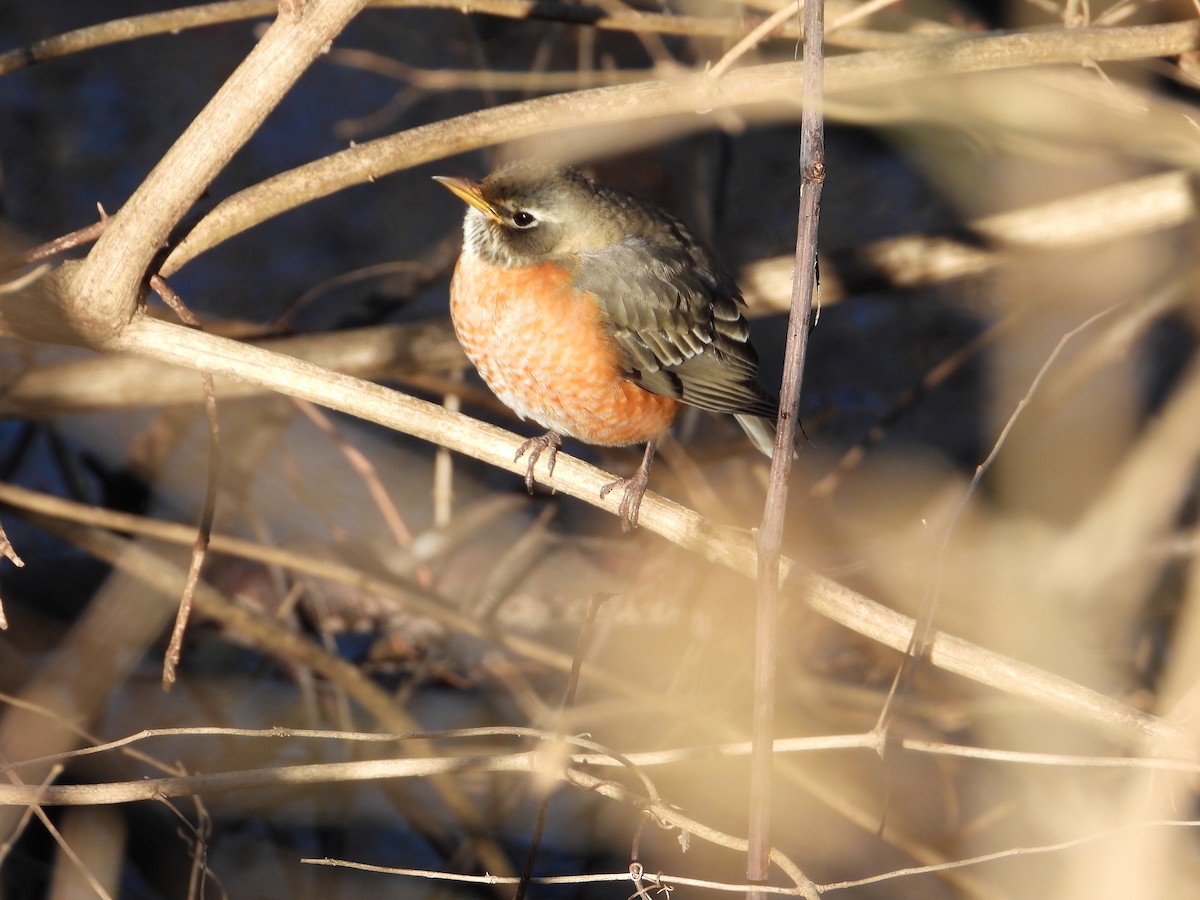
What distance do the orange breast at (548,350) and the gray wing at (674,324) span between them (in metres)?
0.07

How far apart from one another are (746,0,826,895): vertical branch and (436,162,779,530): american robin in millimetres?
1590

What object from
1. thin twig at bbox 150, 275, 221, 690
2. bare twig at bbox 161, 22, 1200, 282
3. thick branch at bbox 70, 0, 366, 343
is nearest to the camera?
thick branch at bbox 70, 0, 366, 343

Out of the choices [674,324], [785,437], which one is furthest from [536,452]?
[785,437]

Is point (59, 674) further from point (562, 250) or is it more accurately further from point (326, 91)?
point (326, 91)

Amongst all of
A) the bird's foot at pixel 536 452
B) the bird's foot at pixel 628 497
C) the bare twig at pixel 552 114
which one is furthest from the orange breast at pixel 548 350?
the bare twig at pixel 552 114

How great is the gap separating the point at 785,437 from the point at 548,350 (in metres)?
1.79

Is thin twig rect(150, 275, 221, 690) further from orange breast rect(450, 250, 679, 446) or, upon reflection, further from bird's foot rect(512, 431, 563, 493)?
orange breast rect(450, 250, 679, 446)

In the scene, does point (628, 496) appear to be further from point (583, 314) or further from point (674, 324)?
point (674, 324)

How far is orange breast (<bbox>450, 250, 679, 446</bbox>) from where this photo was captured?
3.71m

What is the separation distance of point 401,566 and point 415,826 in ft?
3.96

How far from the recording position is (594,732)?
482 centimetres

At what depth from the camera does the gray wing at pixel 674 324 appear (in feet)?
12.5

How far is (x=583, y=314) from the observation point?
3.75m

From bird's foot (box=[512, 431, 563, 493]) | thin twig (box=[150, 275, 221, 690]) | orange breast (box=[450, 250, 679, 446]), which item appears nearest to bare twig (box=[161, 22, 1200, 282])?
thin twig (box=[150, 275, 221, 690])
